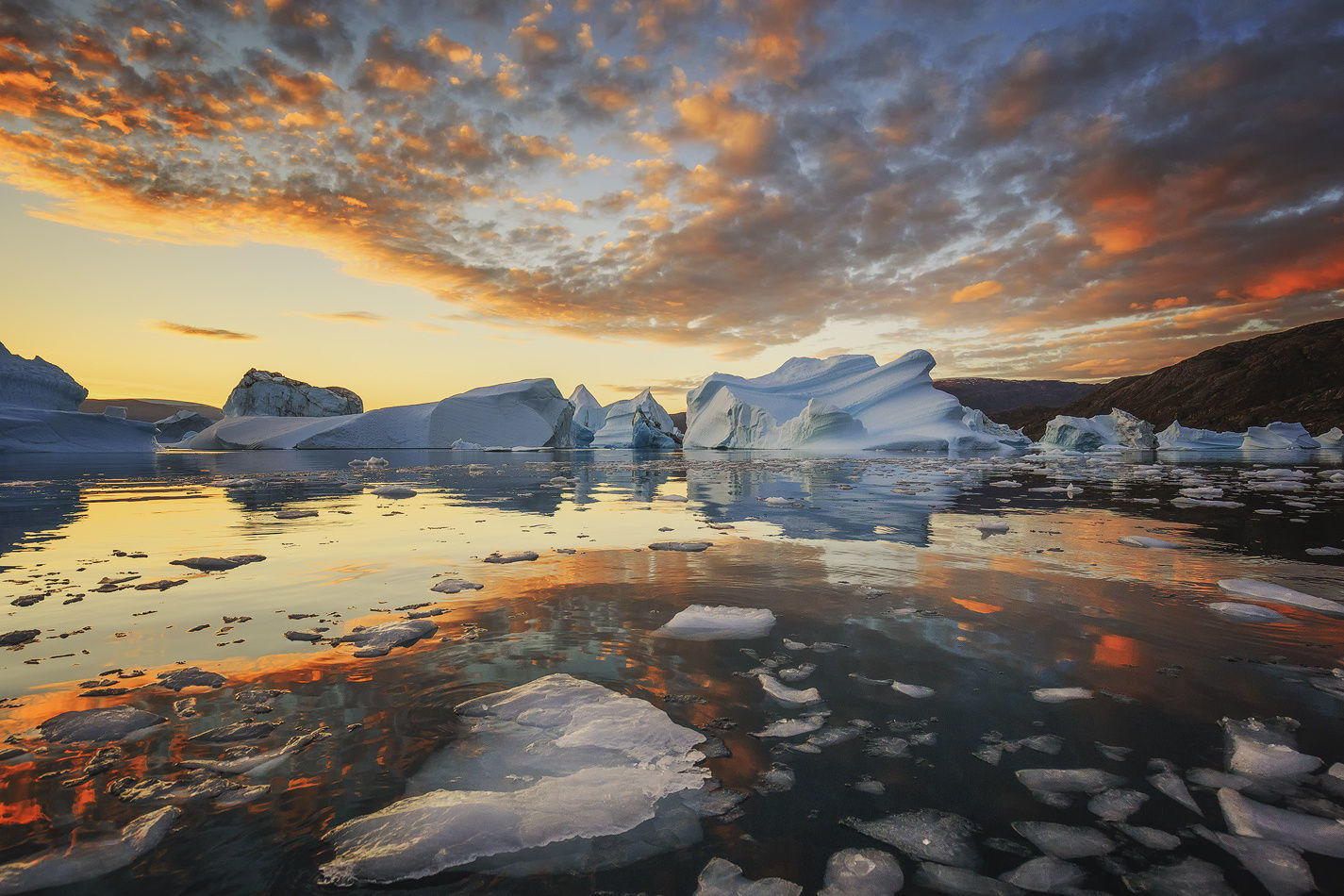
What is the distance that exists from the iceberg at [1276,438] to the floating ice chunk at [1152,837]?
47222 mm

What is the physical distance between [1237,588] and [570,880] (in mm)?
3986

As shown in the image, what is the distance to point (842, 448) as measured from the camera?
35.2 m

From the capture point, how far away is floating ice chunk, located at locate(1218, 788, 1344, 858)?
126 cm

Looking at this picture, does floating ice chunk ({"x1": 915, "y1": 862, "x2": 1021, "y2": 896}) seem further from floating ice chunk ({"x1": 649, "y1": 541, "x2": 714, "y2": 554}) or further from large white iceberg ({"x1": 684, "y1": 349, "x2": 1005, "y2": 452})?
large white iceberg ({"x1": 684, "y1": 349, "x2": 1005, "y2": 452})

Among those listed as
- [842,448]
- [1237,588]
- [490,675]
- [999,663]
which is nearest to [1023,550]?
[1237,588]

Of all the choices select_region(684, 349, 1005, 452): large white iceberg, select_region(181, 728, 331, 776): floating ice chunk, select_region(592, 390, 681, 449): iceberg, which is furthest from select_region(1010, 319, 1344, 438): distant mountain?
select_region(181, 728, 331, 776): floating ice chunk

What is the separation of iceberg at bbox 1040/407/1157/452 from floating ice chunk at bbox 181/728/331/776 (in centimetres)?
4061

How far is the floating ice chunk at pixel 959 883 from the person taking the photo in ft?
3.70

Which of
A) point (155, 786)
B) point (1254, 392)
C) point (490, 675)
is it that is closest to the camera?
point (155, 786)

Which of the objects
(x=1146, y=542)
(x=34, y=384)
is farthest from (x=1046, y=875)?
(x=34, y=384)

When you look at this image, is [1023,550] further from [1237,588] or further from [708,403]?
[708,403]

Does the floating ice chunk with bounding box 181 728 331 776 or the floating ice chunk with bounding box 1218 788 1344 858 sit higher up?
the floating ice chunk with bounding box 181 728 331 776

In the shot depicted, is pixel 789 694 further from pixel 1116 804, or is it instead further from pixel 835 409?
pixel 835 409

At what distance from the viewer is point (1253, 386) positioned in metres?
77.0
